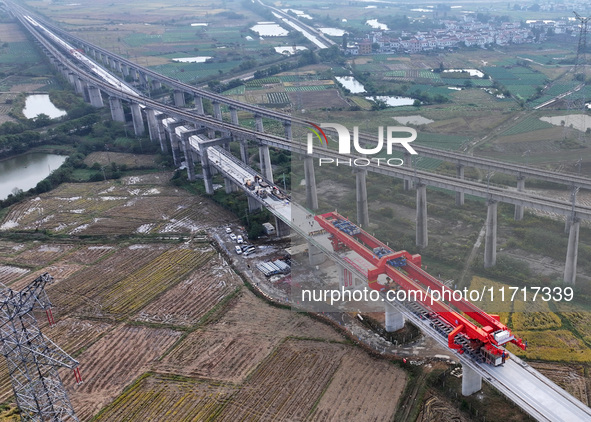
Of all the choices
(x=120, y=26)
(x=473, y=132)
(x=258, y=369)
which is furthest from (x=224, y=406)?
(x=120, y=26)

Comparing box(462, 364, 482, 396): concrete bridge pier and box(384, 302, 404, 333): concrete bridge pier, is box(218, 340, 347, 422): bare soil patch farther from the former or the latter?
box(462, 364, 482, 396): concrete bridge pier

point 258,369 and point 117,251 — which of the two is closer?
point 258,369

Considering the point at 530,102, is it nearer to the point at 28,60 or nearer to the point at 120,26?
the point at 28,60

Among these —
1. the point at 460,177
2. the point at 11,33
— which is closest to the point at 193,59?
the point at 11,33

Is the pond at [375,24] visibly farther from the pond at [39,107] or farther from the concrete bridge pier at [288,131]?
the concrete bridge pier at [288,131]

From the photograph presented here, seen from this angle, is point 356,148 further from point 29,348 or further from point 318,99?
point 318,99

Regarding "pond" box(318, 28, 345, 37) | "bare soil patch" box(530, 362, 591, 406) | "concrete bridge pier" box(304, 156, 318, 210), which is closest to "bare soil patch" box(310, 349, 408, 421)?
"bare soil patch" box(530, 362, 591, 406)

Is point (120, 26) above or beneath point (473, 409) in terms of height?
above
